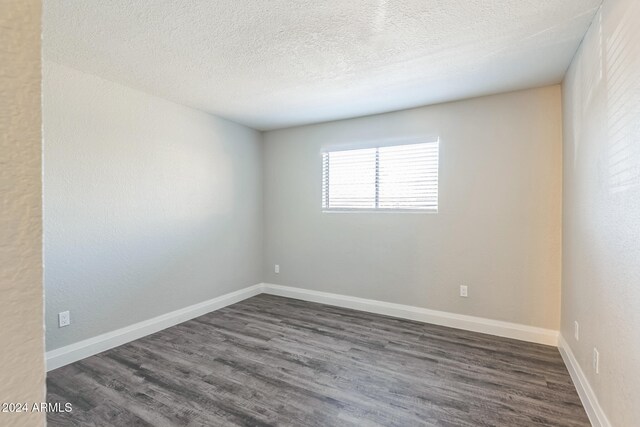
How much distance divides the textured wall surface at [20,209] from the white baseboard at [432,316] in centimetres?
347

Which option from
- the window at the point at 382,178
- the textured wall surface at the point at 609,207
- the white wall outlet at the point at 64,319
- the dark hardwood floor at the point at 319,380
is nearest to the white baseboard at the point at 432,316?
Result: the dark hardwood floor at the point at 319,380

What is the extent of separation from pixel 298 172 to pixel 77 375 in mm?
3059

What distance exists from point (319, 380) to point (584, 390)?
5.69 ft

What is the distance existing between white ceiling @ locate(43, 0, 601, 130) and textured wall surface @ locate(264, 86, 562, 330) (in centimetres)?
33

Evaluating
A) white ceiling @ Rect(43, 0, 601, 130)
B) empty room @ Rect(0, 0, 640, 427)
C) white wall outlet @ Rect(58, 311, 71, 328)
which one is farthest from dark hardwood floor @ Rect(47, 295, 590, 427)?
white ceiling @ Rect(43, 0, 601, 130)

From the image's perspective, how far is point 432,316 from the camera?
10.9 ft

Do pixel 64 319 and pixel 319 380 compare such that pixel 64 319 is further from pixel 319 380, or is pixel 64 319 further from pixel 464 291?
pixel 464 291

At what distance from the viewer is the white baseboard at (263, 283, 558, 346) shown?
113 inches

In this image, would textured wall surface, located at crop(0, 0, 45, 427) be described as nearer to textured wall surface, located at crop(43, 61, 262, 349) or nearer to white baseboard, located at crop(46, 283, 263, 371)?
textured wall surface, located at crop(43, 61, 262, 349)

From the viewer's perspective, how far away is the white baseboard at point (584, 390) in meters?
1.69

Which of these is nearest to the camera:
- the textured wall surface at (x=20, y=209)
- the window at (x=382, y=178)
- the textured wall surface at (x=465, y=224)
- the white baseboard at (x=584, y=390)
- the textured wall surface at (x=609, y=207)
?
the textured wall surface at (x=20, y=209)

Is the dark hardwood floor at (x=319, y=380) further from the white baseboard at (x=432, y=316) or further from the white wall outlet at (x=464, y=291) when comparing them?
the white wall outlet at (x=464, y=291)

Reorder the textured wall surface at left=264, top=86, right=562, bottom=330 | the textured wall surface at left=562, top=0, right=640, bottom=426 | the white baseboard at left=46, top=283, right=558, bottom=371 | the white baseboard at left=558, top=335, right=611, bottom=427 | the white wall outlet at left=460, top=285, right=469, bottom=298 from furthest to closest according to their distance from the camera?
the white wall outlet at left=460, top=285, right=469, bottom=298
the textured wall surface at left=264, top=86, right=562, bottom=330
the white baseboard at left=46, top=283, right=558, bottom=371
the white baseboard at left=558, top=335, right=611, bottom=427
the textured wall surface at left=562, top=0, right=640, bottom=426

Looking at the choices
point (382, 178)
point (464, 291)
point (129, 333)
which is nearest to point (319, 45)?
point (382, 178)
